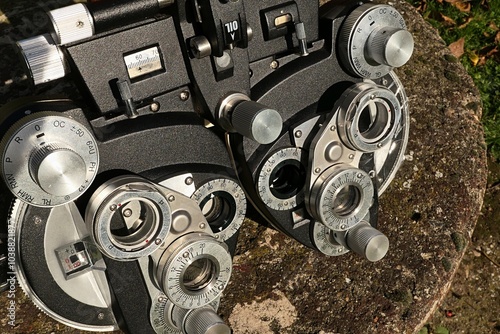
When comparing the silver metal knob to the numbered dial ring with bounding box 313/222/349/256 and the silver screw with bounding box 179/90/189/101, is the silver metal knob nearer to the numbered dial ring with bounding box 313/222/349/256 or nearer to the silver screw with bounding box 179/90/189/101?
the silver screw with bounding box 179/90/189/101

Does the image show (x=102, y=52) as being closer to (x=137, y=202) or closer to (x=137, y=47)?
(x=137, y=47)

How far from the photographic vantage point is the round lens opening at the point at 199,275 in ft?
5.09

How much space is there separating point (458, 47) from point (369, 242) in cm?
127

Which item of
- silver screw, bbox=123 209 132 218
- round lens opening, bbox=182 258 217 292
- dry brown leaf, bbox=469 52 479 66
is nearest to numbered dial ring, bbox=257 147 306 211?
round lens opening, bbox=182 258 217 292

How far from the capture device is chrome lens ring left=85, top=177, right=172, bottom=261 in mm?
1371

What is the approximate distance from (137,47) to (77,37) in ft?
Answer: 0.48

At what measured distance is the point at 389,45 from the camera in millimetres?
1561

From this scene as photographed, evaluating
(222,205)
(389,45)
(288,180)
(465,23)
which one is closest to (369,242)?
(288,180)

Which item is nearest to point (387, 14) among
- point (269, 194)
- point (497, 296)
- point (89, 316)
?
point (269, 194)

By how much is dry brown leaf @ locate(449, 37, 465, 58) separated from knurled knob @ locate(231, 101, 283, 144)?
1.41 meters

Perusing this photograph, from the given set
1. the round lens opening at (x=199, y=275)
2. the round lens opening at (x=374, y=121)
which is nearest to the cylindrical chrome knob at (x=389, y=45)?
the round lens opening at (x=374, y=121)

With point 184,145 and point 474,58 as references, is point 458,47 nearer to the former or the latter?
point 474,58

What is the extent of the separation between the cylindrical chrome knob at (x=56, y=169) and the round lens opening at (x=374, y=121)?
730 millimetres

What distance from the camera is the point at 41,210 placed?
1.53 meters
